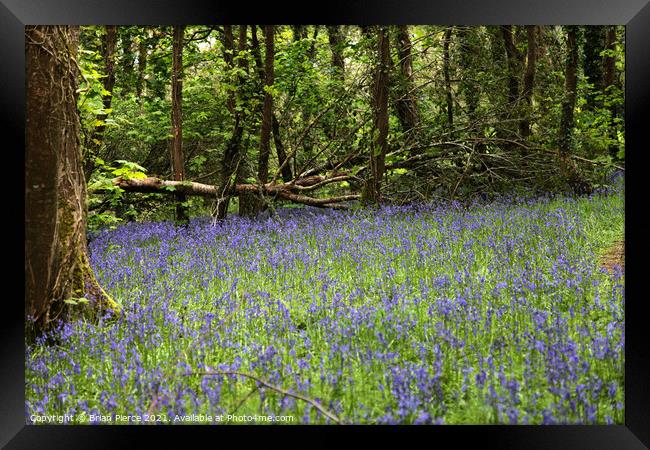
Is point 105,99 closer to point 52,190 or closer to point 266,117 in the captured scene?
point 266,117

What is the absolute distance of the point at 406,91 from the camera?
889 centimetres

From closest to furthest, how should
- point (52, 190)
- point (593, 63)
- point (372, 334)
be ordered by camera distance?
point (372, 334), point (52, 190), point (593, 63)

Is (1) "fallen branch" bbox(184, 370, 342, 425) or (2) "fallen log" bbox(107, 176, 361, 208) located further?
(2) "fallen log" bbox(107, 176, 361, 208)

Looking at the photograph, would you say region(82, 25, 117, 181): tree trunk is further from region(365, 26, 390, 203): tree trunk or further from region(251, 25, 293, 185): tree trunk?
region(365, 26, 390, 203): tree trunk

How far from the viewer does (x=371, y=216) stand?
7.74 meters

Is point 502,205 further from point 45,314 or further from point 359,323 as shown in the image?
point 45,314

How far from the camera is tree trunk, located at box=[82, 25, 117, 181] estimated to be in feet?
18.9

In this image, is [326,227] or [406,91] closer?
[326,227]

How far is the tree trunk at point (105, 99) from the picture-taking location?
5.77 metres

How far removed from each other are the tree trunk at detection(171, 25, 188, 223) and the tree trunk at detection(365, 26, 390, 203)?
2815 mm

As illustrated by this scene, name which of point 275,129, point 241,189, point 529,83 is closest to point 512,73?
point 529,83

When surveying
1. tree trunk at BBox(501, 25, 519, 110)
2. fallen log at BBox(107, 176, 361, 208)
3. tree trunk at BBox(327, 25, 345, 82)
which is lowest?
fallen log at BBox(107, 176, 361, 208)

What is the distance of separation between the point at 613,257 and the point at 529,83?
5.19 meters

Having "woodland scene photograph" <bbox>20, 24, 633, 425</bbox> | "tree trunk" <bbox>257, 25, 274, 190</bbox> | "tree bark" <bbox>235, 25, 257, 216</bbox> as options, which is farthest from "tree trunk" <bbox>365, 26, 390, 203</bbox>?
"tree bark" <bbox>235, 25, 257, 216</bbox>
